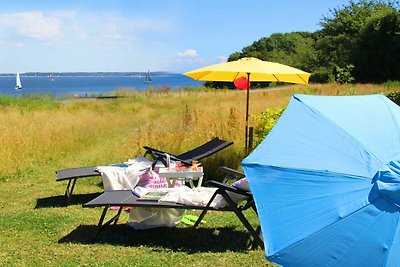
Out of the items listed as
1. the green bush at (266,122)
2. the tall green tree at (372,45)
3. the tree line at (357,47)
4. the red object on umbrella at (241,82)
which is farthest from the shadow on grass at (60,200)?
the tall green tree at (372,45)

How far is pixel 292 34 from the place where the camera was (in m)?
98.8

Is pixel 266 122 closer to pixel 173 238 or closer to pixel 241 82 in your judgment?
pixel 241 82

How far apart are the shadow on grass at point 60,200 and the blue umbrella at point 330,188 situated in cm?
434

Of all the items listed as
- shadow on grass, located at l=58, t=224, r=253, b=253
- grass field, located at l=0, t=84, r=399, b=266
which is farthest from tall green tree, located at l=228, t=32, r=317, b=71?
shadow on grass, located at l=58, t=224, r=253, b=253

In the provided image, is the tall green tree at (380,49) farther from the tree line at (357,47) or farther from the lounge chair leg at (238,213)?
the lounge chair leg at (238,213)

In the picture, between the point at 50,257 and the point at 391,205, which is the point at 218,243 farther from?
the point at 391,205

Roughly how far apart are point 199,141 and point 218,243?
4.19 m

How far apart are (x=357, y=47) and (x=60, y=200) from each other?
32472mm

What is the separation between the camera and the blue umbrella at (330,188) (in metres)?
→ 2.37

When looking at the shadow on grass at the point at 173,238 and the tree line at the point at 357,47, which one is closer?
the shadow on grass at the point at 173,238

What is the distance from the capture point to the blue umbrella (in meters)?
2.37

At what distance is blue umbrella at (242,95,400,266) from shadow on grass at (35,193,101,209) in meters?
4.34

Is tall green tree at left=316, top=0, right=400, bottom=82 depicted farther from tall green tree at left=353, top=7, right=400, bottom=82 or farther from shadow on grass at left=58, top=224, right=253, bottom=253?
shadow on grass at left=58, top=224, right=253, bottom=253

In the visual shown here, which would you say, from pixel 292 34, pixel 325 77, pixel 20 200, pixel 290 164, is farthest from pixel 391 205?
pixel 292 34
